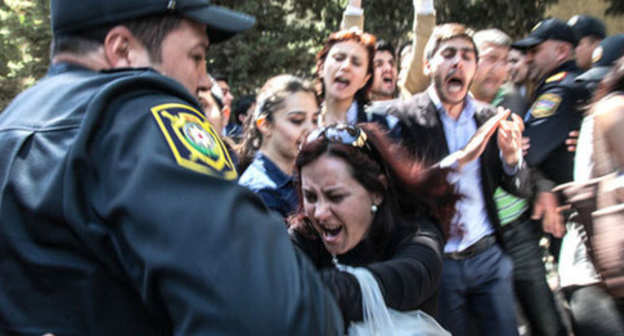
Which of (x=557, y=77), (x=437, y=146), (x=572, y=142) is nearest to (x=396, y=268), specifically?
(x=437, y=146)

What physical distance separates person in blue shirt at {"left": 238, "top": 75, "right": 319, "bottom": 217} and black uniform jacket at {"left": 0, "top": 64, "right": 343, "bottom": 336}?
2.17 meters

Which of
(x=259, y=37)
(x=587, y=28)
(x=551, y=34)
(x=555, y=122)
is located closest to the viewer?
(x=555, y=122)

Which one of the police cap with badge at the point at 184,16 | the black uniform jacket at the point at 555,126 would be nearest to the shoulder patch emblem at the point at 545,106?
the black uniform jacket at the point at 555,126

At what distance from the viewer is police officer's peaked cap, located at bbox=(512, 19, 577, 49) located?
4.71 m

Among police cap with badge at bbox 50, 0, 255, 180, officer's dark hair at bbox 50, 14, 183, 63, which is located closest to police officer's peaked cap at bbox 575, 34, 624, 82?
police cap with badge at bbox 50, 0, 255, 180

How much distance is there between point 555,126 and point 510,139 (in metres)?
0.65

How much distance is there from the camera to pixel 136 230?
108 cm

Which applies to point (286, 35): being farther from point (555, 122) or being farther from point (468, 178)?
point (468, 178)

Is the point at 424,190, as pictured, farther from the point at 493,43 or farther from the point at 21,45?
the point at 21,45

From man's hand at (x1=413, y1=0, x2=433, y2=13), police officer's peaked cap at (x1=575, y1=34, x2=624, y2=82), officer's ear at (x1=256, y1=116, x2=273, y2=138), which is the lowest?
officer's ear at (x1=256, y1=116, x2=273, y2=138)

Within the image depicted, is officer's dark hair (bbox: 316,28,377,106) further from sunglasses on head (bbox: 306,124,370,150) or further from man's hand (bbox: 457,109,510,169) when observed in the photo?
sunglasses on head (bbox: 306,124,370,150)

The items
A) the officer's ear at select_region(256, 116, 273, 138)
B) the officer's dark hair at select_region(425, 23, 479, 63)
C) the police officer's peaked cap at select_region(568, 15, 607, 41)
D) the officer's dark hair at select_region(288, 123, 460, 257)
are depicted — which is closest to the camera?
the officer's dark hair at select_region(288, 123, 460, 257)

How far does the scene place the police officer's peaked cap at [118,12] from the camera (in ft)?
4.21

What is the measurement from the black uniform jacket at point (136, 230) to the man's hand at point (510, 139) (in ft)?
8.97
